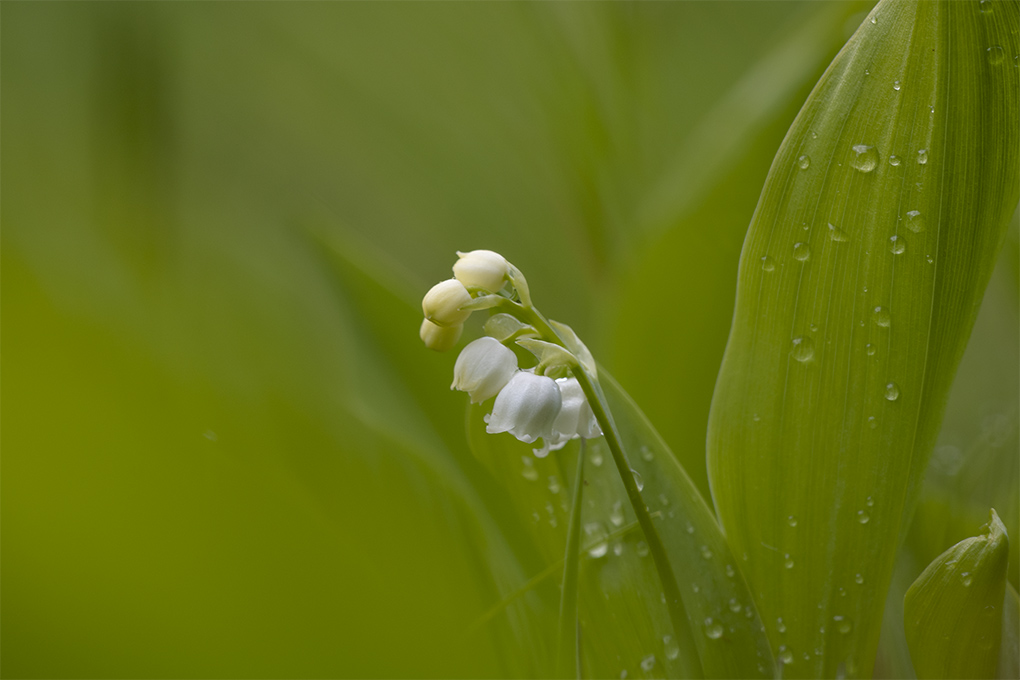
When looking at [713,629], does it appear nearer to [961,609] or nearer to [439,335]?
[961,609]

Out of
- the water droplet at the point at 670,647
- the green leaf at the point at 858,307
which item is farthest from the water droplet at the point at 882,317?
the water droplet at the point at 670,647

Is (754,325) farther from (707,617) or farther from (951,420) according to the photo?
(951,420)

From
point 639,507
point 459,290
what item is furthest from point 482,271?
point 639,507

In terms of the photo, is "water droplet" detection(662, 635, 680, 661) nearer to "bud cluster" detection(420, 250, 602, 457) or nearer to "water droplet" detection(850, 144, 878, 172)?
"bud cluster" detection(420, 250, 602, 457)

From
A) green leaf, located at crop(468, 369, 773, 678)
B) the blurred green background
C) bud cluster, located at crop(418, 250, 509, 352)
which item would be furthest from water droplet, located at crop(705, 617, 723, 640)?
bud cluster, located at crop(418, 250, 509, 352)

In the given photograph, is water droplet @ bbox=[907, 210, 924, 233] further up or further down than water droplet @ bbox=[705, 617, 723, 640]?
further up

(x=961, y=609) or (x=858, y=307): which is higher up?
(x=858, y=307)
